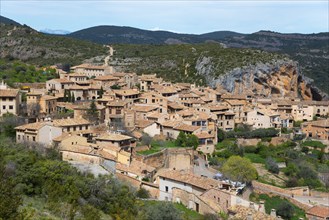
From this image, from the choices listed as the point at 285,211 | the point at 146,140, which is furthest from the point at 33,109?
the point at 285,211

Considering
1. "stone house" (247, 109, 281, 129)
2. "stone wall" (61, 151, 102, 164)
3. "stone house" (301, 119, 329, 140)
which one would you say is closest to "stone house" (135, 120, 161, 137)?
"stone wall" (61, 151, 102, 164)

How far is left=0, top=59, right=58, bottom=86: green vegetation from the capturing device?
2217 inches

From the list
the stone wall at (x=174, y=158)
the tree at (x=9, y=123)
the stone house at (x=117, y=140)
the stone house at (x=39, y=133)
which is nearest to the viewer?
the stone house at (x=39, y=133)

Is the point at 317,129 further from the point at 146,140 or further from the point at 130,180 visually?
the point at 130,180

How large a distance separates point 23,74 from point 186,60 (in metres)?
30.9

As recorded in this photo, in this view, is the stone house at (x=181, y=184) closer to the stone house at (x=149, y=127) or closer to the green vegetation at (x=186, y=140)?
the green vegetation at (x=186, y=140)

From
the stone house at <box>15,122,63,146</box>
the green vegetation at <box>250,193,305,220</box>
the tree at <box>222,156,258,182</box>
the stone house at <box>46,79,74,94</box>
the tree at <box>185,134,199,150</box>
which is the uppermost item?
the stone house at <box>46,79,74,94</box>

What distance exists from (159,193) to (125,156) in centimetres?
381

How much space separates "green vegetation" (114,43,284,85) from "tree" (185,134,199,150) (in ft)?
102

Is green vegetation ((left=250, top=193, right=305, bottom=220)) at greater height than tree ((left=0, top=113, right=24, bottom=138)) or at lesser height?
lesser

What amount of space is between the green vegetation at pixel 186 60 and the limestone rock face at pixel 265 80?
5.37ft

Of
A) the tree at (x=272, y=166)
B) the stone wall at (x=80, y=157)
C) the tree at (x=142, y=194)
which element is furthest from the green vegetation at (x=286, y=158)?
the stone wall at (x=80, y=157)

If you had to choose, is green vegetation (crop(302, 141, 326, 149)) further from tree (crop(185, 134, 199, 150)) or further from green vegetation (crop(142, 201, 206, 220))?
green vegetation (crop(142, 201, 206, 220))

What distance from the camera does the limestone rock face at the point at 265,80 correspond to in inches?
2687
